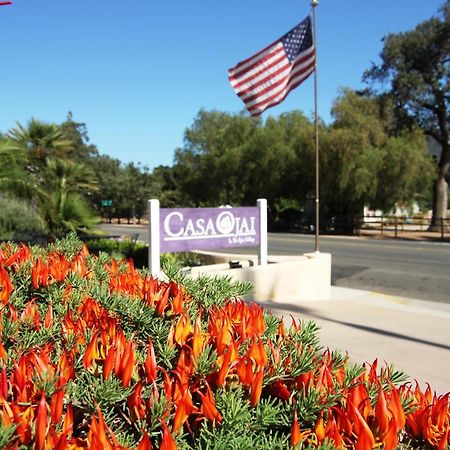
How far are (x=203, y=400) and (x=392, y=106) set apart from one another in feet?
104

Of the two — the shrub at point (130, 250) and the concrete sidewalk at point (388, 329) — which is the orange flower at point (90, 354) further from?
the shrub at point (130, 250)

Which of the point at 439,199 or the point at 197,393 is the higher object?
the point at 439,199

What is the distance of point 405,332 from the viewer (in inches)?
264

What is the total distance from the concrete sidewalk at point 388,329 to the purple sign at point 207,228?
1.26 metres

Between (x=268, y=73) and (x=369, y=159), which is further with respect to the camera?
(x=369, y=159)

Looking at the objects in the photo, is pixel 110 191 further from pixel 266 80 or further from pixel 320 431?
pixel 320 431

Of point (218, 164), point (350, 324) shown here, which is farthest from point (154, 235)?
point (218, 164)

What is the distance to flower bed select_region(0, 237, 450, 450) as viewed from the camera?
5.15 feet

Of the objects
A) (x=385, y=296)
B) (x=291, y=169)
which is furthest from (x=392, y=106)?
(x=385, y=296)

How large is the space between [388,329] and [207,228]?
3.06 meters

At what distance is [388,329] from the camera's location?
6863 millimetres

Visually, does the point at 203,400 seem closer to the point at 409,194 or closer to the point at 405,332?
the point at 405,332

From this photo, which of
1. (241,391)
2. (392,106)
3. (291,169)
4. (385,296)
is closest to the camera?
(241,391)

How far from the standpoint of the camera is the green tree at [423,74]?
95.1 feet
